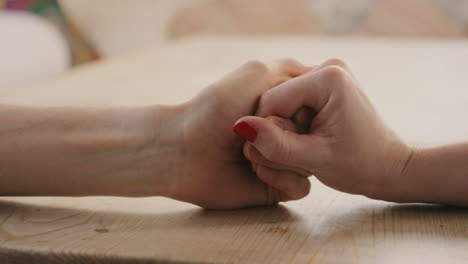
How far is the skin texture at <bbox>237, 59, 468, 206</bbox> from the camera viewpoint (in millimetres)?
604

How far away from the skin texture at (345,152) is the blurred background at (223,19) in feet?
6.27

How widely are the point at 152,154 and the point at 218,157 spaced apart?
72 mm

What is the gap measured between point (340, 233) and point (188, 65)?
112 centimetres

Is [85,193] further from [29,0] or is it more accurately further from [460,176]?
[29,0]

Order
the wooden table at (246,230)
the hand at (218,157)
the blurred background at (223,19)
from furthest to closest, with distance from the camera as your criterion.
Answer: the blurred background at (223,19)
the hand at (218,157)
the wooden table at (246,230)

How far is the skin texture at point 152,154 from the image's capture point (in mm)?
648

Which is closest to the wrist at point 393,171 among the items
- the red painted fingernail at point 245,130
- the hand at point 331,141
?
the hand at point 331,141

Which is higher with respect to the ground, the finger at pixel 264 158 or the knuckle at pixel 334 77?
the knuckle at pixel 334 77

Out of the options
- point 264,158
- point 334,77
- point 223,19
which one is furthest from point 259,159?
point 223,19

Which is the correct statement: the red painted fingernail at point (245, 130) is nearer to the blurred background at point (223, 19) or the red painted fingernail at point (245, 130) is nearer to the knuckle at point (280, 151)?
the knuckle at point (280, 151)

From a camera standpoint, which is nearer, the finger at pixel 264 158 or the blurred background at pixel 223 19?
→ the finger at pixel 264 158

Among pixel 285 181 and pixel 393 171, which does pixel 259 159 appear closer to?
pixel 285 181

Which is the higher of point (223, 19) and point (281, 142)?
point (281, 142)

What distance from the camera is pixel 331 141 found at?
0.61m
